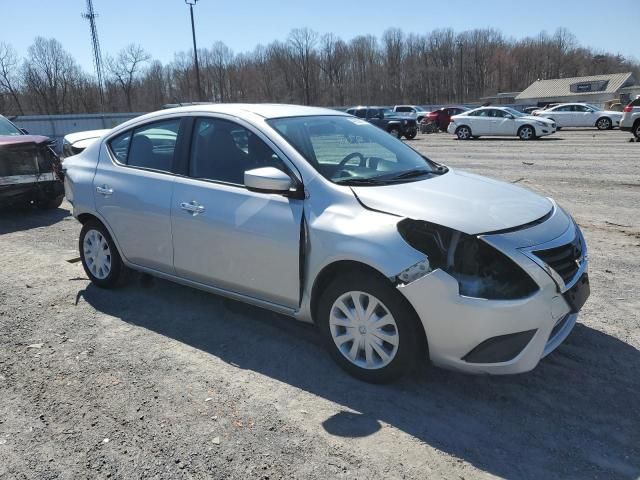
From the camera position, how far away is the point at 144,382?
3.62 meters


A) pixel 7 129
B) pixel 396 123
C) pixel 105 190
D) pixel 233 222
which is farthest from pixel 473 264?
pixel 396 123

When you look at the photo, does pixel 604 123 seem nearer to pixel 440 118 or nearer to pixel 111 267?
pixel 440 118

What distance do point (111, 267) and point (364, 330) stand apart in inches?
115

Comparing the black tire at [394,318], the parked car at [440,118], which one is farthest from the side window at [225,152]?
the parked car at [440,118]

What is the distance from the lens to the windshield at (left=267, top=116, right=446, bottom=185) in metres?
3.80

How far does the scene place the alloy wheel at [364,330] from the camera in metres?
3.31

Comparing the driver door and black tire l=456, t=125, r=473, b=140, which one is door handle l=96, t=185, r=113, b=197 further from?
black tire l=456, t=125, r=473, b=140

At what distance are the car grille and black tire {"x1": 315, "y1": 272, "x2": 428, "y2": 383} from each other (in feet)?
2.68

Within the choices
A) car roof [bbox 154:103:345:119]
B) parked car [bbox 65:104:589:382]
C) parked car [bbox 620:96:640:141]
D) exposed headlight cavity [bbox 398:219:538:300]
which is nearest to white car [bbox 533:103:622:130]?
parked car [bbox 620:96:640:141]

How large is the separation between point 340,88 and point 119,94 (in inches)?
1791

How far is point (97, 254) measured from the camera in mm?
5320

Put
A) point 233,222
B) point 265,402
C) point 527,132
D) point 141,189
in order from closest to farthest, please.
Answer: point 265,402 < point 233,222 < point 141,189 < point 527,132

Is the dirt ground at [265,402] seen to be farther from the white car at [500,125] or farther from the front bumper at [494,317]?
the white car at [500,125]

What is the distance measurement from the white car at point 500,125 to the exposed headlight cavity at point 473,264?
77.5 ft
